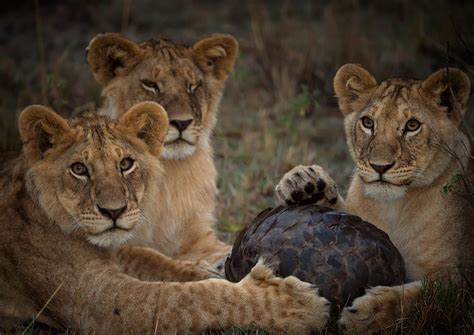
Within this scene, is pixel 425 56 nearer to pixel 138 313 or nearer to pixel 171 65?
pixel 171 65

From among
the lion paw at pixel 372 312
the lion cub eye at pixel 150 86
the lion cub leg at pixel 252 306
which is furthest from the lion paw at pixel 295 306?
the lion cub eye at pixel 150 86

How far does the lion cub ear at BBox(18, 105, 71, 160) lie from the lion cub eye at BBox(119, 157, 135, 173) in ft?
0.99

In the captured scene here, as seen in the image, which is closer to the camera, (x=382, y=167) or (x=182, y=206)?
(x=382, y=167)

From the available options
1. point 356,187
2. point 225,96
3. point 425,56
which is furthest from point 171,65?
point 425,56

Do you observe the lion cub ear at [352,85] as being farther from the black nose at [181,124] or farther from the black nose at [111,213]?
the black nose at [111,213]

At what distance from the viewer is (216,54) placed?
5.84 meters

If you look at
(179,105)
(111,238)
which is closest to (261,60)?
(179,105)

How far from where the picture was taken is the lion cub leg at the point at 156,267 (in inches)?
190

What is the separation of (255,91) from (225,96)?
0.33 metres

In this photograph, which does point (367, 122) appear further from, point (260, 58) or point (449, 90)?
point (260, 58)

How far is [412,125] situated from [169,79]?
5.63 ft

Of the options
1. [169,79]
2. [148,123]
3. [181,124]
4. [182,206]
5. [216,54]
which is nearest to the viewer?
[148,123]

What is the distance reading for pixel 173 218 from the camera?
5.61m

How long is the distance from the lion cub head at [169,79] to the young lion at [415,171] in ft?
3.13
